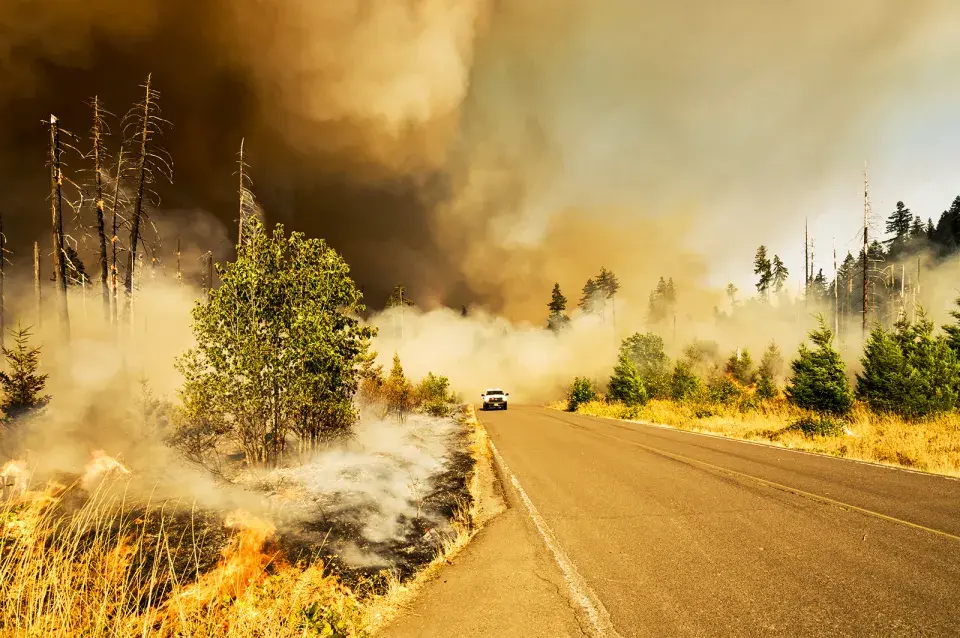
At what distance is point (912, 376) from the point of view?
14297 mm

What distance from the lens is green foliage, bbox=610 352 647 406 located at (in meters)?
30.7

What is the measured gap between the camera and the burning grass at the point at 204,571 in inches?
127

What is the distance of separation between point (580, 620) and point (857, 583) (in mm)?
2818

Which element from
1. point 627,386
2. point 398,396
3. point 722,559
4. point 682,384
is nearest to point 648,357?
point 682,384

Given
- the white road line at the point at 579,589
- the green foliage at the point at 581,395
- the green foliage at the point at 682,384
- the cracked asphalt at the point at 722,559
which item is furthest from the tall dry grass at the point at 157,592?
→ the green foliage at the point at 682,384

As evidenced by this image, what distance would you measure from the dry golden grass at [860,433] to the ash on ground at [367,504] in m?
10.0

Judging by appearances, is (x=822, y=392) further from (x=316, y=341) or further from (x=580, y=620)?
(x=316, y=341)

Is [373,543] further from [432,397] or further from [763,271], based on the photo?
[763,271]

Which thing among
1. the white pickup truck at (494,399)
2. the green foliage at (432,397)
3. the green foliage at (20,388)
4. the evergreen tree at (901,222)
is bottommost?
the white pickup truck at (494,399)

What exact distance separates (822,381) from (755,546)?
47.7 ft

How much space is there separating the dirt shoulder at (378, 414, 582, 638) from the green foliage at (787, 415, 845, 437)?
1193 cm

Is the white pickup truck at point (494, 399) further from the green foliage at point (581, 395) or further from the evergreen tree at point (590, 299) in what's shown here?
the evergreen tree at point (590, 299)

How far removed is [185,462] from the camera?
10.0 metres

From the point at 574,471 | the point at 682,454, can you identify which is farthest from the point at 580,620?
the point at 682,454
